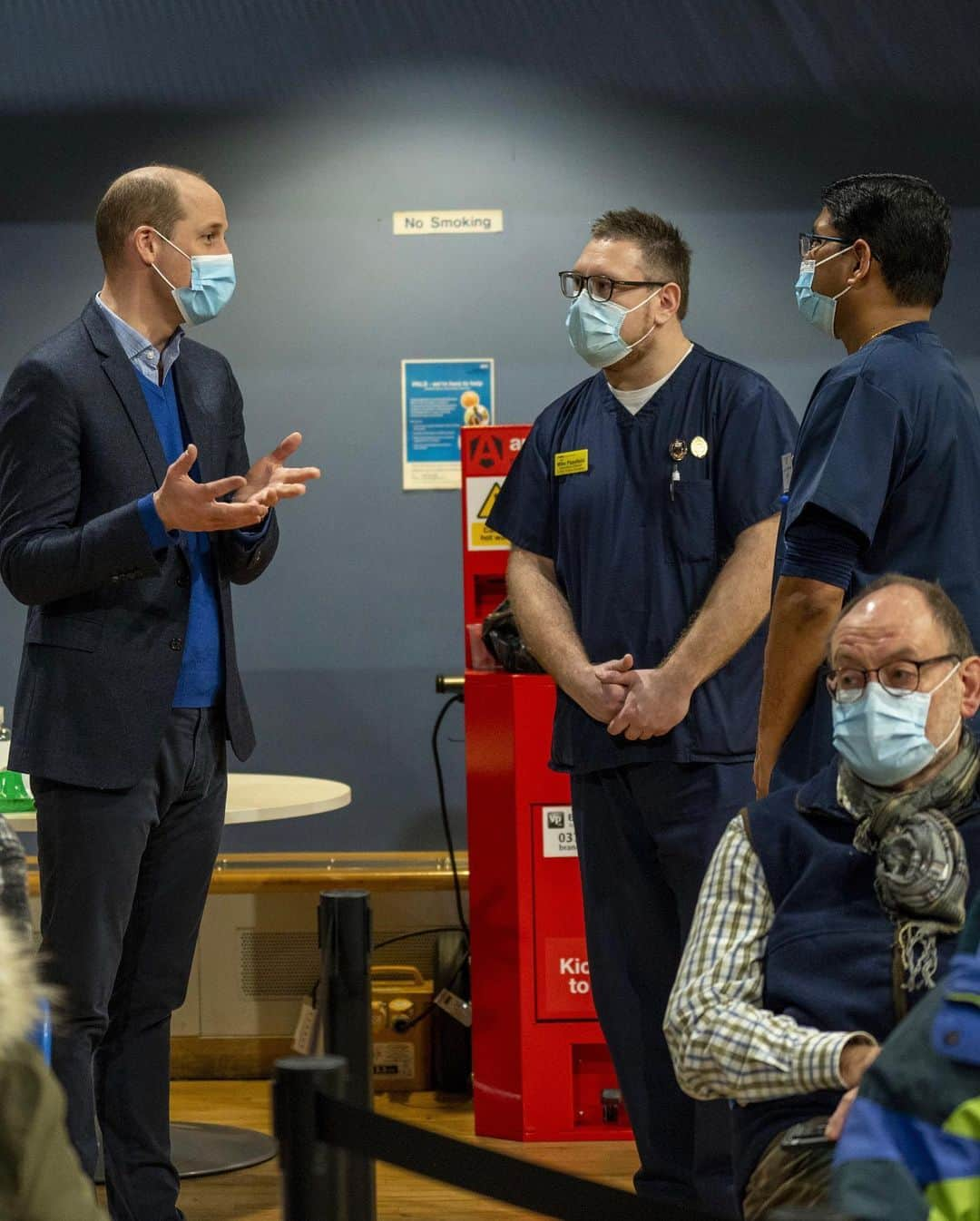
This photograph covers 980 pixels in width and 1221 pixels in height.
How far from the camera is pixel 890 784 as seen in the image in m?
2.16

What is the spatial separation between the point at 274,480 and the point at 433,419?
233cm

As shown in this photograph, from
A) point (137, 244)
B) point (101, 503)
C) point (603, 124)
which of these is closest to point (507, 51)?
point (603, 124)

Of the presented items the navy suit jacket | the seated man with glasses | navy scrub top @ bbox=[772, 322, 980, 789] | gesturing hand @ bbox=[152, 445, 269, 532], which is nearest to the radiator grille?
the navy suit jacket

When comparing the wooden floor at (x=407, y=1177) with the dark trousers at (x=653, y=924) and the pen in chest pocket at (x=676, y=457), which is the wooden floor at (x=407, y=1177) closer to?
the dark trousers at (x=653, y=924)

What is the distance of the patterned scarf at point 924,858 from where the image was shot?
1961mm

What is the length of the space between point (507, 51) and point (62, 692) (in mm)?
3116

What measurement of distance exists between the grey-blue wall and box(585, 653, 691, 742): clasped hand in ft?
6.54

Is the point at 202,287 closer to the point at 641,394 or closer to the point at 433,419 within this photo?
the point at 641,394

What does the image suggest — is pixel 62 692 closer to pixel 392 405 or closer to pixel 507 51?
pixel 392 405

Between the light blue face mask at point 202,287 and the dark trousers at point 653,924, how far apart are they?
119 cm

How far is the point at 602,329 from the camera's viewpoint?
135 inches

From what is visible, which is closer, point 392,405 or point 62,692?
point 62,692

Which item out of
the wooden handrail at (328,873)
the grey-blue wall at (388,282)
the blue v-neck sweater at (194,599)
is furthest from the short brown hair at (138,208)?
the wooden handrail at (328,873)

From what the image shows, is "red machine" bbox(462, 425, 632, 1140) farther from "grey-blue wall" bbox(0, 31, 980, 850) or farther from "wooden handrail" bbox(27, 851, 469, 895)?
"grey-blue wall" bbox(0, 31, 980, 850)
